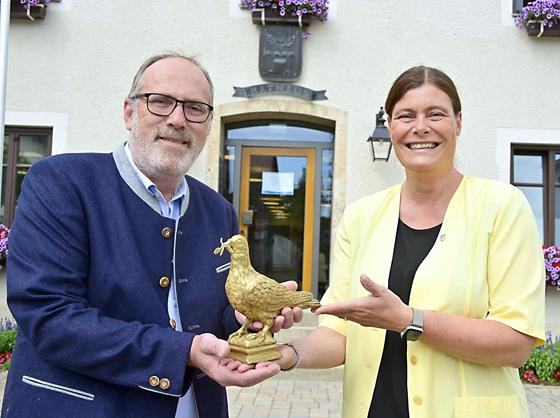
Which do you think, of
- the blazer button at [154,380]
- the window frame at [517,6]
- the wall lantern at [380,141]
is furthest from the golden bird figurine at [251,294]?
the window frame at [517,6]

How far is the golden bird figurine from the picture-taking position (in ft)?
5.13

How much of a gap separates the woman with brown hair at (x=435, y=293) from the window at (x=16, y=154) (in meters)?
5.95

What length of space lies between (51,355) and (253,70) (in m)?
5.57

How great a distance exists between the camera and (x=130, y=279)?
152cm

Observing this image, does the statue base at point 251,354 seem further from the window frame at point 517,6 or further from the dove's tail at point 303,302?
the window frame at point 517,6

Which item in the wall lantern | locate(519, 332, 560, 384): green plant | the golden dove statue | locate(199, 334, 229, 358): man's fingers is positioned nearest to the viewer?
locate(199, 334, 229, 358): man's fingers

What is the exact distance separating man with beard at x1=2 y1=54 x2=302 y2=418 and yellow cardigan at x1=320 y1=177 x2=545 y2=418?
40 cm

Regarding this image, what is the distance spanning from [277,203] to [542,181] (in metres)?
3.51

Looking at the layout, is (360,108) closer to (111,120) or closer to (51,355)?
(111,120)

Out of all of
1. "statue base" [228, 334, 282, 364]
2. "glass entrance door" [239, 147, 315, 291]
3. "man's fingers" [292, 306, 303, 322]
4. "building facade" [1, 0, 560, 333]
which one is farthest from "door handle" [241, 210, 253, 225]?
"statue base" [228, 334, 282, 364]

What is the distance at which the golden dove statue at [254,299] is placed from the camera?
155 cm

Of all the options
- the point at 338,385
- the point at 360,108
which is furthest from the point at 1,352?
the point at 360,108

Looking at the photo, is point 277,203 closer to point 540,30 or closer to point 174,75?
point 540,30

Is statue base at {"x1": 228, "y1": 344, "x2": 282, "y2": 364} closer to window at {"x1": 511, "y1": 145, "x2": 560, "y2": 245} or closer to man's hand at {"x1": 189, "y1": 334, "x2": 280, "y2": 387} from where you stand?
man's hand at {"x1": 189, "y1": 334, "x2": 280, "y2": 387}
